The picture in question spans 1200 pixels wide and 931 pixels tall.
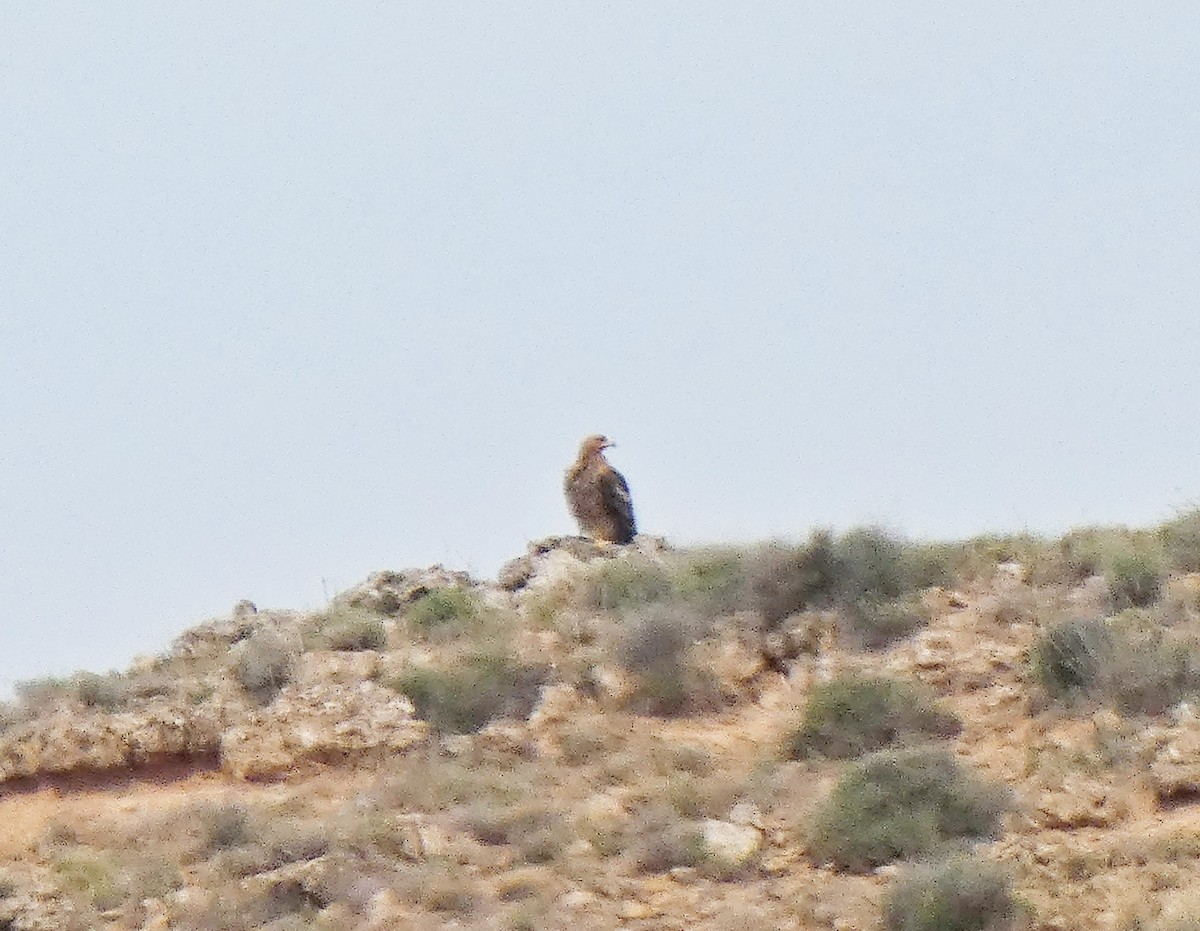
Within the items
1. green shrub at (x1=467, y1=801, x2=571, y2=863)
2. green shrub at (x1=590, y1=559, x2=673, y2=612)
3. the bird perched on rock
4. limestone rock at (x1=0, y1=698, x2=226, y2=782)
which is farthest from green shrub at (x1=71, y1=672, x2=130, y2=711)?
the bird perched on rock

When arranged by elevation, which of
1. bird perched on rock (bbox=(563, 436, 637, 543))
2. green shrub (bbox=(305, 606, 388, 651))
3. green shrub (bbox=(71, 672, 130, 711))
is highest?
bird perched on rock (bbox=(563, 436, 637, 543))

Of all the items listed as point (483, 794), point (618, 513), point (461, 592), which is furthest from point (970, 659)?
point (618, 513)

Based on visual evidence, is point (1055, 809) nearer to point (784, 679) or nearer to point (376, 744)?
point (784, 679)

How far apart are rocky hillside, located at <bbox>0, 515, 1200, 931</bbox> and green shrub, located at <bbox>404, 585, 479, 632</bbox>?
0.04m

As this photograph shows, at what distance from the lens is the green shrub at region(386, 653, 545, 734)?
13.5 metres

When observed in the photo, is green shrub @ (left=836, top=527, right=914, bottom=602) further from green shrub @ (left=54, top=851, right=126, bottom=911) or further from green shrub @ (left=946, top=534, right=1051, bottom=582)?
green shrub @ (left=54, top=851, right=126, bottom=911)

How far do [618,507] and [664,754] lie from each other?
29.3 ft

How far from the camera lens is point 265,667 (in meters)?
14.9

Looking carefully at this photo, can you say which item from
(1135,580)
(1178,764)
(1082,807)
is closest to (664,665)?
(1135,580)

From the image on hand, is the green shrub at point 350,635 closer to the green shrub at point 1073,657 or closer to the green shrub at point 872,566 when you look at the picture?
the green shrub at point 872,566

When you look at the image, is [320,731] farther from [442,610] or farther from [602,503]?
[602,503]

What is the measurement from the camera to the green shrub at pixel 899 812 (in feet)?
33.5

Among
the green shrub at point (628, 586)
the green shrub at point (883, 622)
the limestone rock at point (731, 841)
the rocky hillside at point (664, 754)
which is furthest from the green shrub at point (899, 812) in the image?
the green shrub at point (628, 586)

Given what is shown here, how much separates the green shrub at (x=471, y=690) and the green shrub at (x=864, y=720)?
2.43m
